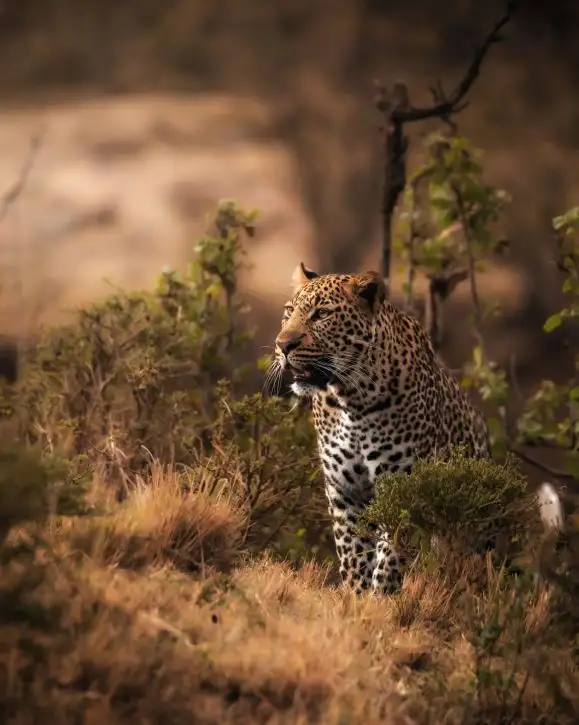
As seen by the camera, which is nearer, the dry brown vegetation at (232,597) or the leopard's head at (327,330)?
the dry brown vegetation at (232,597)

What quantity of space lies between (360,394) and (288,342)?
50 centimetres

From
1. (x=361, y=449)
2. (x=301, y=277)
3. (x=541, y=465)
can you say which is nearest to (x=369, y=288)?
(x=301, y=277)

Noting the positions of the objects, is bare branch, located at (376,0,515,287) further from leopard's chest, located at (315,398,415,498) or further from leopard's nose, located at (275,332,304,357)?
leopard's nose, located at (275,332,304,357)

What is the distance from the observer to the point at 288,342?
6.67m

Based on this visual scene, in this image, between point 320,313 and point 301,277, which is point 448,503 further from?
point 301,277

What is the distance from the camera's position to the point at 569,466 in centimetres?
881

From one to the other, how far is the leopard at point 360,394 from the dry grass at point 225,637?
0.70 meters

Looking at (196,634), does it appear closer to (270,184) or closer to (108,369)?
(108,369)

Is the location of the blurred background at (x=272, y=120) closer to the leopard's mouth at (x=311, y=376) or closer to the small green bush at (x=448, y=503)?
the leopard's mouth at (x=311, y=376)

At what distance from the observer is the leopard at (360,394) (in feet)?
22.4

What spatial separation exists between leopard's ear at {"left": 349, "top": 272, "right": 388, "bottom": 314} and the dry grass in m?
1.18

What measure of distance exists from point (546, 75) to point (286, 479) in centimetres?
1272

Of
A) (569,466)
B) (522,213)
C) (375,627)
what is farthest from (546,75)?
Result: (375,627)

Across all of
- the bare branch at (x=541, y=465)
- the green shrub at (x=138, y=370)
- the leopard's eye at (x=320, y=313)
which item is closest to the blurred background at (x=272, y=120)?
the bare branch at (x=541, y=465)
